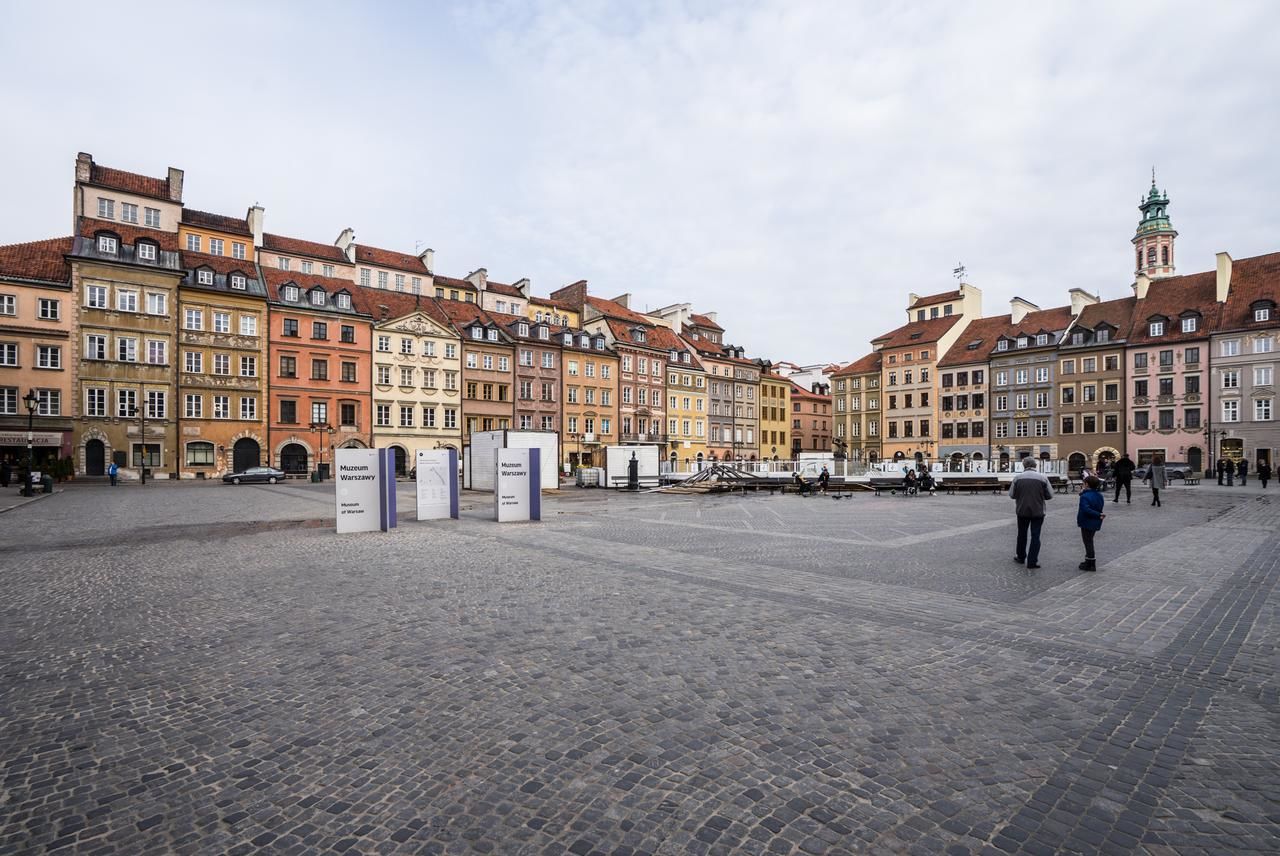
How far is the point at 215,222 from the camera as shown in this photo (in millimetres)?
54000

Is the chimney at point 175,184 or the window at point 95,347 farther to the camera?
the chimney at point 175,184

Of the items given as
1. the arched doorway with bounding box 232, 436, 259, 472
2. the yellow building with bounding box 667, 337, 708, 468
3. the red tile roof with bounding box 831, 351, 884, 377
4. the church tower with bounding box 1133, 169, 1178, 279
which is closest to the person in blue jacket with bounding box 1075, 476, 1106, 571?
the arched doorway with bounding box 232, 436, 259, 472

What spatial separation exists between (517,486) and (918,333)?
6622 centimetres

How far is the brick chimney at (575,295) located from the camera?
237 ft

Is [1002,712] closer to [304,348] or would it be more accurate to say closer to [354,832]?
[354,832]

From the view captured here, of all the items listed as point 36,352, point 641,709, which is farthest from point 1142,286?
point 36,352

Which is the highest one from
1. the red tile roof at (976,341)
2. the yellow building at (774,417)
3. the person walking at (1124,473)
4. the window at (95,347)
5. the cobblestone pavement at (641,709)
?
the red tile roof at (976,341)

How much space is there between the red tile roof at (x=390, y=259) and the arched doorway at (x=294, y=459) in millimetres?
17942

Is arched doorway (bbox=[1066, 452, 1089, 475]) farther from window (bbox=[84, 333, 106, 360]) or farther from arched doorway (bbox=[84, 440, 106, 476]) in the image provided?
window (bbox=[84, 333, 106, 360])

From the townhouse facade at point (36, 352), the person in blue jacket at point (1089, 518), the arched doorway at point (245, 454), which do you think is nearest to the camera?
the person in blue jacket at point (1089, 518)

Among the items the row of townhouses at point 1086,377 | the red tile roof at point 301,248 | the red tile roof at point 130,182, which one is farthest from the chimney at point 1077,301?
the red tile roof at point 130,182

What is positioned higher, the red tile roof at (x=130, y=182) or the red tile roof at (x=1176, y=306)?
the red tile roof at (x=130, y=182)

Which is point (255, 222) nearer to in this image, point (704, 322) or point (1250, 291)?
point (704, 322)

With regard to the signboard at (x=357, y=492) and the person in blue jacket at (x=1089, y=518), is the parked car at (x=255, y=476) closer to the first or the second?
the signboard at (x=357, y=492)
